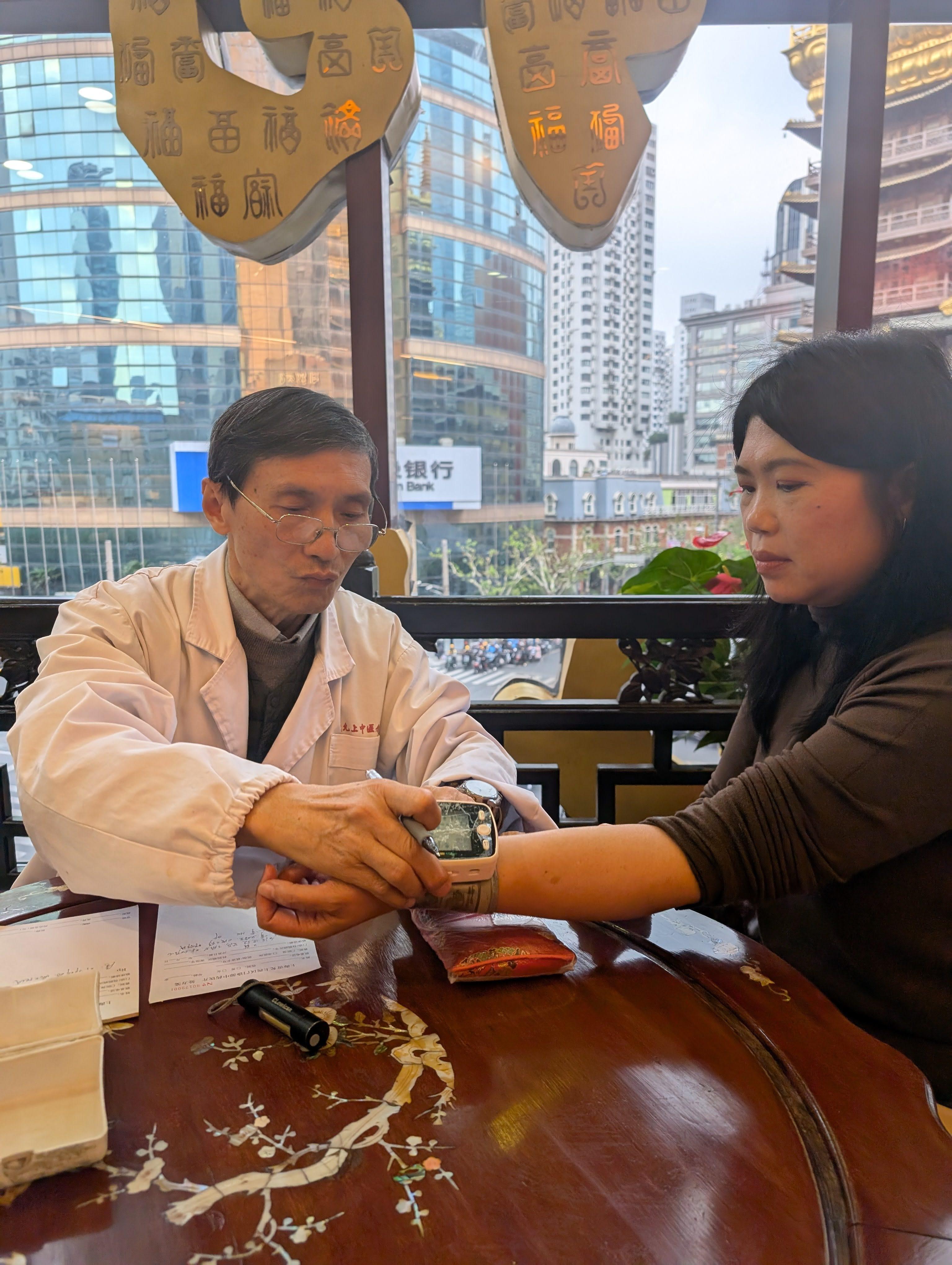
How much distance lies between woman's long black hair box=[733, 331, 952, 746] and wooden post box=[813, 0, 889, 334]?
3.71 feet

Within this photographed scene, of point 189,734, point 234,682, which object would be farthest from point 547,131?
point 189,734

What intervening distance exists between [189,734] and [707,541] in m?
1.64

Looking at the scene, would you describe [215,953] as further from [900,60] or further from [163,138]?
[900,60]

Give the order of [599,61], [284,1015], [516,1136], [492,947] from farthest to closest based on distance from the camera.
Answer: [599,61]
[492,947]
[284,1015]
[516,1136]

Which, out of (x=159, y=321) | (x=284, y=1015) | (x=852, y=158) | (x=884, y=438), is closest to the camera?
(x=284, y=1015)

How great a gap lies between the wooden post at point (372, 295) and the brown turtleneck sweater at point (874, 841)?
63.0 inches

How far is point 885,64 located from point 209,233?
196 centimetres

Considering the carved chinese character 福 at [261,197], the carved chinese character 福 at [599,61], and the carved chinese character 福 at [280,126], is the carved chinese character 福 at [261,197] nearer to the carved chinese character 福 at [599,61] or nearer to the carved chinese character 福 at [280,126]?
the carved chinese character 福 at [280,126]

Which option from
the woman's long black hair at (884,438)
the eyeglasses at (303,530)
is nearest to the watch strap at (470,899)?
the woman's long black hair at (884,438)

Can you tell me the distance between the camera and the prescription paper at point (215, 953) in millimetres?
1028

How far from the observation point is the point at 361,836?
109 centimetres

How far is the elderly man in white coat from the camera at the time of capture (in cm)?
110

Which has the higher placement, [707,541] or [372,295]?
[372,295]

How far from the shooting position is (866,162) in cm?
232
